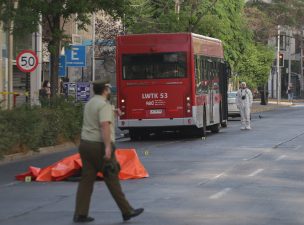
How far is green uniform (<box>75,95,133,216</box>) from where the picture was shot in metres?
9.52

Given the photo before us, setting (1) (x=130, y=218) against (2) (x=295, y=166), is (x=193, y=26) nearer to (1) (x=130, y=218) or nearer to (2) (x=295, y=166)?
(2) (x=295, y=166)

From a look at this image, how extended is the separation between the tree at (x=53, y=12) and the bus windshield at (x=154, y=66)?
5.96ft

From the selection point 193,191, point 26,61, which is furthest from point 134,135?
point 193,191

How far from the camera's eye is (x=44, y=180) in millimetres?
14320

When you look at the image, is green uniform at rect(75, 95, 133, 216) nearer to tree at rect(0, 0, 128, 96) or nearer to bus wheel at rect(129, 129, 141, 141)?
tree at rect(0, 0, 128, 96)

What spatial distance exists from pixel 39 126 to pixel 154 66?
5982 mm

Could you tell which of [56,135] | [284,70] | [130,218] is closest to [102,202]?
[130,218]

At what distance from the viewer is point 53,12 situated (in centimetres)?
2369

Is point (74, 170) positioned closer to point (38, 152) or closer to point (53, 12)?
point (38, 152)

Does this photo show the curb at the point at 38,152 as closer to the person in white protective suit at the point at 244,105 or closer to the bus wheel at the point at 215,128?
the bus wheel at the point at 215,128

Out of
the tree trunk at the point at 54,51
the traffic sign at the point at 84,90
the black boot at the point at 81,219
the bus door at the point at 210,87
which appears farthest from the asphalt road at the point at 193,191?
the traffic sign at the point at 84,90

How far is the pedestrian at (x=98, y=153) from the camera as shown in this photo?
947cm

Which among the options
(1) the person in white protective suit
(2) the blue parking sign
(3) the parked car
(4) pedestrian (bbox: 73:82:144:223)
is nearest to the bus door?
(1) the person in white protective suit

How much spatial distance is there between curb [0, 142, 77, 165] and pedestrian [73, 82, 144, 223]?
865 centimetres
